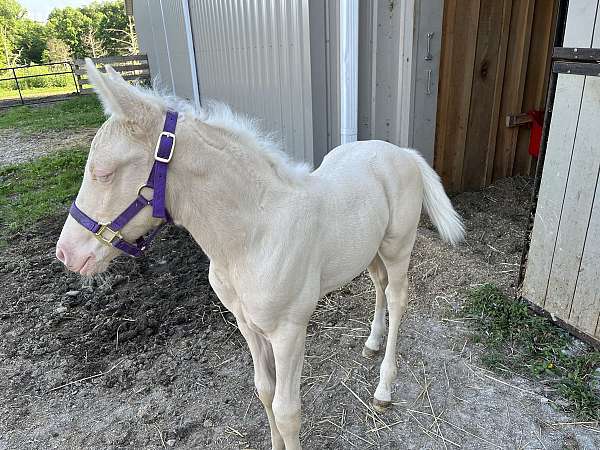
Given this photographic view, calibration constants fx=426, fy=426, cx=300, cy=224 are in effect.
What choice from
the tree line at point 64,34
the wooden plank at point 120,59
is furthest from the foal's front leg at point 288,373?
the tree line at point 64,34

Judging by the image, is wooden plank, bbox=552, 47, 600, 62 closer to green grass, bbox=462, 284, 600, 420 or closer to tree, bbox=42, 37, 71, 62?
green grass, bbox=462, 284, 600, 420

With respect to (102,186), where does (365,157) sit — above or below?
below

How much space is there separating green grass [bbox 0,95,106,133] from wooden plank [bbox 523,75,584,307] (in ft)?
32.9

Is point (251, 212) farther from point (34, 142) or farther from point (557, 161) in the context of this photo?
point (34, 142)

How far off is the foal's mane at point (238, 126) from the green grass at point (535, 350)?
1.77 m

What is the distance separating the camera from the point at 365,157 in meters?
2.01

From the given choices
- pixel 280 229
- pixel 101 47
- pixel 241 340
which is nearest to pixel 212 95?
pixel 241 340

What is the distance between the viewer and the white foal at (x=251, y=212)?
1.24 m

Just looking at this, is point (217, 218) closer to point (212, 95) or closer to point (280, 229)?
point (280, 229)

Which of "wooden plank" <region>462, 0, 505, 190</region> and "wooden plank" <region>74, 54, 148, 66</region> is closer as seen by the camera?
"wooden plank" <region>462, 0, 505, 190</region>

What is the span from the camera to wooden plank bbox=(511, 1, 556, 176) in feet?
14.6

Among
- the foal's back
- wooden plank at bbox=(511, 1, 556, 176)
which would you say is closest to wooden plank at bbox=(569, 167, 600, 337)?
the foal's back

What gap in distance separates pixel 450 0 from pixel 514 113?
1.58 m

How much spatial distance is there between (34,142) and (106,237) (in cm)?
901
